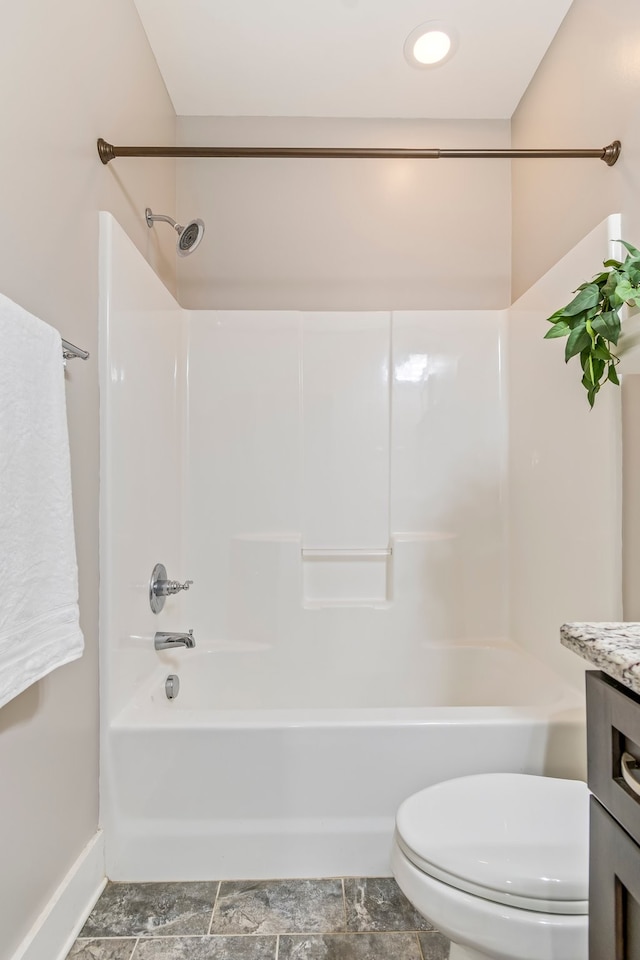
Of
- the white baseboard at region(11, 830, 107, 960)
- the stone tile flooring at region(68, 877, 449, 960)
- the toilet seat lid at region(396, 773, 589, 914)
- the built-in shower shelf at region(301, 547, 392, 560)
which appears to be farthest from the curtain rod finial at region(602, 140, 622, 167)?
the white baseboard at region(11, 830, 107, 960)

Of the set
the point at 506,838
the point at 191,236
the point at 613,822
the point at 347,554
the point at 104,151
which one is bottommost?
the point at 506,838

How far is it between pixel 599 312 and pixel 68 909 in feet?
5.86

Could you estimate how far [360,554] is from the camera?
2.32 metres

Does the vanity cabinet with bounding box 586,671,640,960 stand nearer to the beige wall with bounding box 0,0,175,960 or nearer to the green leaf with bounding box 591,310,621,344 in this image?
the green leaf with bounding box 591,310,621,344

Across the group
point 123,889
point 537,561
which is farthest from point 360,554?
point 123,889

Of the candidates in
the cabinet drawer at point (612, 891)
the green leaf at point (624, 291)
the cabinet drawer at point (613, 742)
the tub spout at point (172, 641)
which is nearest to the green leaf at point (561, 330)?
the green leaf at point (624, 291)

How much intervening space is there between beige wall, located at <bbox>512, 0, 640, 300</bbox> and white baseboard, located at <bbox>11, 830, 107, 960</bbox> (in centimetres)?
205

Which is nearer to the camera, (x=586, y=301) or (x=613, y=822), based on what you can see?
(x=613, y=822)

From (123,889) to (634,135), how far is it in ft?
7.85

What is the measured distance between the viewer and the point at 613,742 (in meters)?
0.67

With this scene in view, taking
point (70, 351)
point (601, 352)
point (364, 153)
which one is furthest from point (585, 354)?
point (70, 351)

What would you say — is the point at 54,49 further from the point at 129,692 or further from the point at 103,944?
the point at 103,944

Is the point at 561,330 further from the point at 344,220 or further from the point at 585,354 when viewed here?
the point at 344,220

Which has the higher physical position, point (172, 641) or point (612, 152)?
point (612, 152)
